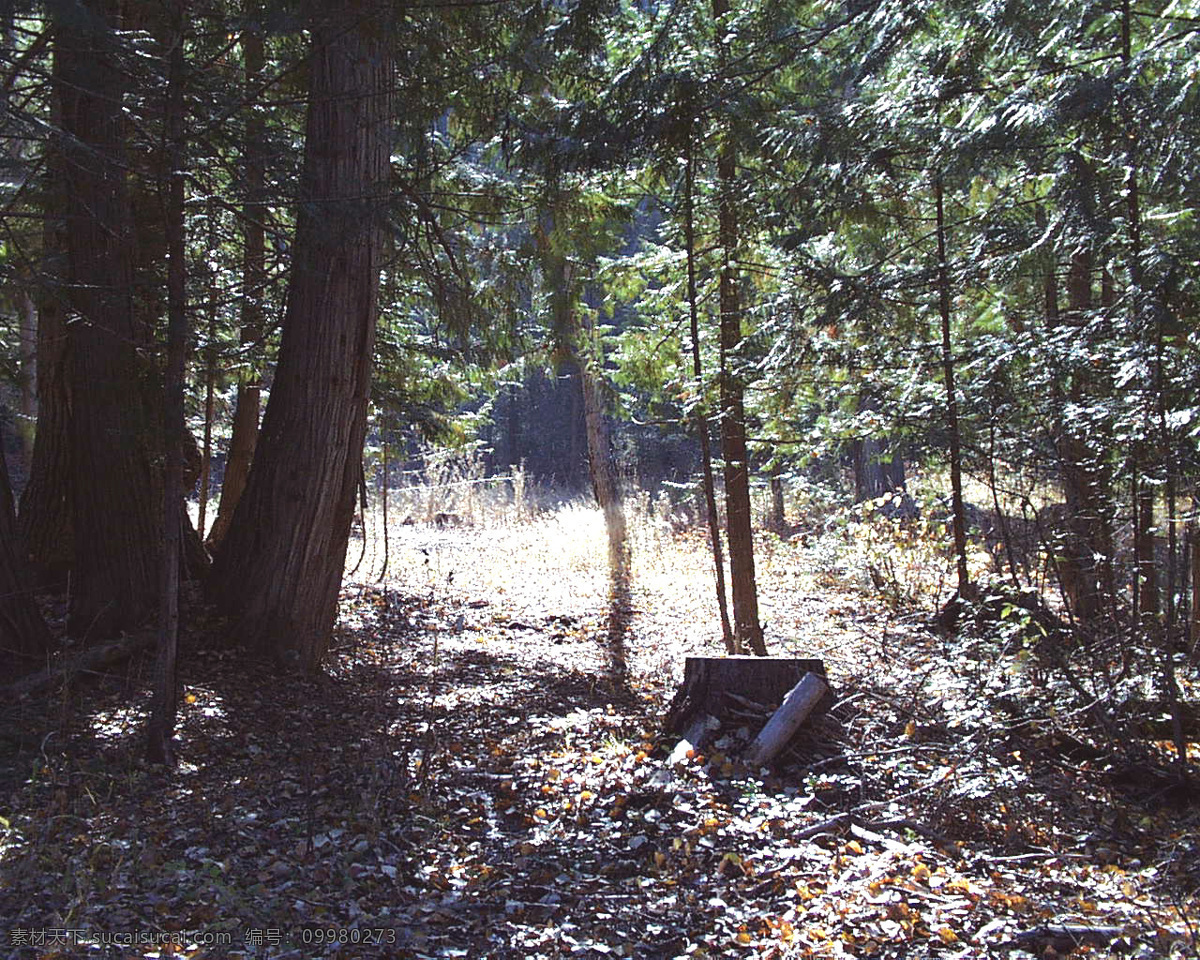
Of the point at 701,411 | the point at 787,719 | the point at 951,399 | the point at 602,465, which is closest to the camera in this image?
the point at 787,719

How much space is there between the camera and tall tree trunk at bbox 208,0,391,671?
5.83 meters

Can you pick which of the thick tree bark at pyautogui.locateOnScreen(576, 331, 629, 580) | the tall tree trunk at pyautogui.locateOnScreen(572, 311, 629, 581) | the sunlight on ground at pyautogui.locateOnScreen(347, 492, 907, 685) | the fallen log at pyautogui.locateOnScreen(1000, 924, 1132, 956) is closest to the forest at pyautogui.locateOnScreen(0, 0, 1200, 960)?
the fallen log at pyautogui.locateOnScreen(1000, 924, 1132, 956)

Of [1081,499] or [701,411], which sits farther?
[701,411]

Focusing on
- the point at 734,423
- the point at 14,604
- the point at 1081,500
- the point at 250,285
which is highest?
the point at 250,285

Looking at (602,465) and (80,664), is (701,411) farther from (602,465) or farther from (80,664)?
(602,465)

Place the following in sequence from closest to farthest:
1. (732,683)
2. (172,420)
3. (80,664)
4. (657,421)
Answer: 1. (172,420)
2. (80,664)
3. (732,683)
4. (657,421)

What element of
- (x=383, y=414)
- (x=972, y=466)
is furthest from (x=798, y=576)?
(x=383, y=414)

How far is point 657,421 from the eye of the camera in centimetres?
802

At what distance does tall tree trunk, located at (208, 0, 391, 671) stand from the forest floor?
0.43 m

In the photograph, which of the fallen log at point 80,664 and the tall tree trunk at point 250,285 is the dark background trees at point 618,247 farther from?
the fallen log at point 80,664

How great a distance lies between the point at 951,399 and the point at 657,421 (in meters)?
2.57

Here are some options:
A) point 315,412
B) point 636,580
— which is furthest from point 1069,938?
point 636,580

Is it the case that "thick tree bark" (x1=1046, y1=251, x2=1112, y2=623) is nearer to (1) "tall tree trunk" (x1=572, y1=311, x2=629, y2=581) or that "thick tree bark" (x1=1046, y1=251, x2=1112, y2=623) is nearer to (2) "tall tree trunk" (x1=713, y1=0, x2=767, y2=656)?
(2) "tall tree trunk" (x1=713, y1=0, x2=767, y2=656)

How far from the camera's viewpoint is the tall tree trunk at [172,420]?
4113 mm
